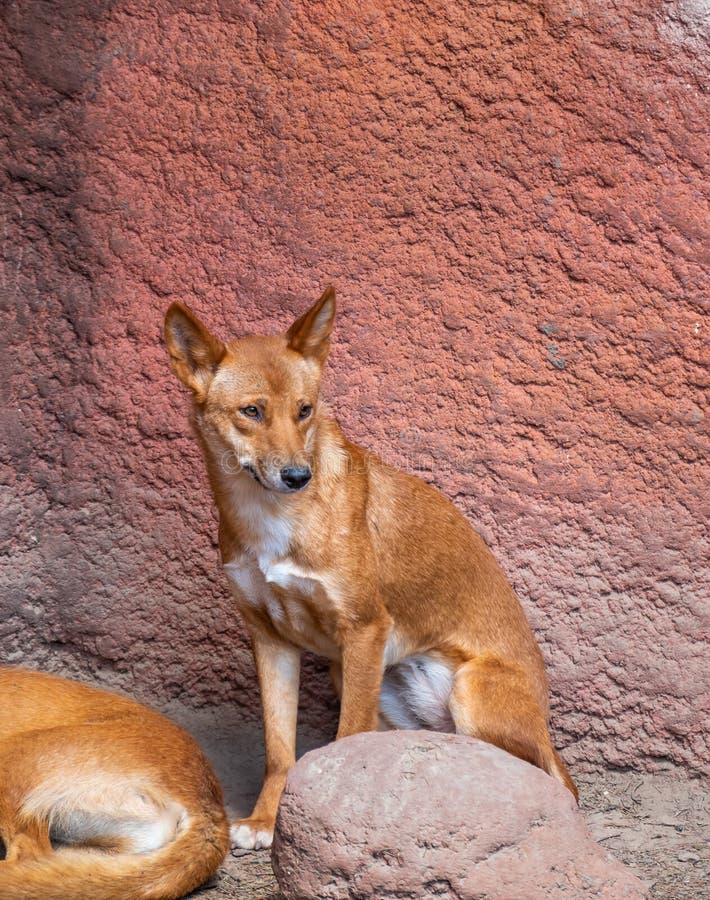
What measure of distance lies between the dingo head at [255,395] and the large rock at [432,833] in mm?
1381

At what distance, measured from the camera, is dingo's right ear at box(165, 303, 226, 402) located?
5.44 metres

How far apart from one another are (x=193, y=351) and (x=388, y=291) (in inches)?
A: 60.9

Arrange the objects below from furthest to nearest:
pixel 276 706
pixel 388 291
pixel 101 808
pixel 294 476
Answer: pixel 388 291, pixel 276 706, pixel 294 476, pixel 101 808

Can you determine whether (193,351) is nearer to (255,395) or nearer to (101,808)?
(255,395)

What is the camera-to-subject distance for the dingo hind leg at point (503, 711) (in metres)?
5.52

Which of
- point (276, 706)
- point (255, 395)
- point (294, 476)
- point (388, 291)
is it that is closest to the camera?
point (294, 476)

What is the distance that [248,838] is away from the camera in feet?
18.4

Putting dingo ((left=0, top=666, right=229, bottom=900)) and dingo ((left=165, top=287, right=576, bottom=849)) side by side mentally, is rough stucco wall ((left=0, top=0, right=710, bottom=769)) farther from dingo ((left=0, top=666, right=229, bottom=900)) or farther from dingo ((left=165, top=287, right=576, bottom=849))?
dingo ((left=0, top=666, right=229, bottom=900))

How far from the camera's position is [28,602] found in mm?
6773

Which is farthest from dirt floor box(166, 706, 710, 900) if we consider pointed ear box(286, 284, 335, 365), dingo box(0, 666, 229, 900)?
pointed ear box(286, 284, 335, 365)

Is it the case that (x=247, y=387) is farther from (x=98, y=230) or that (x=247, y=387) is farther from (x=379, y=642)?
(x=98, y=230)

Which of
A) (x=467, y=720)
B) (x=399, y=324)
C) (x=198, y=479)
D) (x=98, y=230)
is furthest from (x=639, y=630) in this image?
(x=98, y=230)

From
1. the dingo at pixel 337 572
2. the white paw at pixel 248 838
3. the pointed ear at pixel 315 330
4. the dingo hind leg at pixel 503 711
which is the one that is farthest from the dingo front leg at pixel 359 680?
the pointed ear at pixel 315 330

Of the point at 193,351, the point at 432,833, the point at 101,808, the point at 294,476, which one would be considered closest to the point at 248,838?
the point at 101,808
